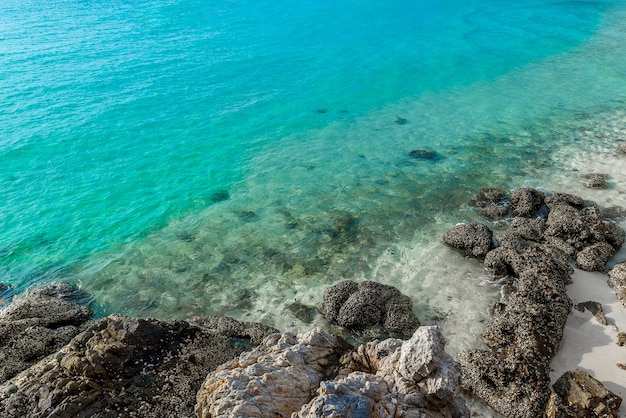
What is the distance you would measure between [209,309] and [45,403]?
219 inches

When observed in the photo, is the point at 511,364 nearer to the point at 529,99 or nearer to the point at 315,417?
the point at 315,417

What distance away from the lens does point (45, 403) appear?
7711 millimetres

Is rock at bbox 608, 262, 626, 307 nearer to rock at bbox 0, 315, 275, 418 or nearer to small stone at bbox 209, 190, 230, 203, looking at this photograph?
rock at bbox 0, 315, 275, 418

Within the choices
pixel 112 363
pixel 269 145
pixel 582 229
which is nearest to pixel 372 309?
pixel 112 363

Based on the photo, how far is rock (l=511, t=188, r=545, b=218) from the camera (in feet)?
53.0

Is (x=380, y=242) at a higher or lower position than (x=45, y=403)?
lower

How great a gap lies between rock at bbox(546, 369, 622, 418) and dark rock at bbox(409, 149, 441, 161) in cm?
1339

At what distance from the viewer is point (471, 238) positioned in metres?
14.6

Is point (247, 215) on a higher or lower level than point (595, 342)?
lower

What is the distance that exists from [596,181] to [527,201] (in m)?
3.89

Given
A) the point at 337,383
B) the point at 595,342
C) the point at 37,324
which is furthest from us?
the point at 37,324

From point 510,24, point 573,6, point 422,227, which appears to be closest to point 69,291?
point 422,227

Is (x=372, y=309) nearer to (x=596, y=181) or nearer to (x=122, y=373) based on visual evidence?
(x=122, y=373)

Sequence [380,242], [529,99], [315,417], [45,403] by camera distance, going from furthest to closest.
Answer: [529,99]
[380,242]
[45,403]
[315,417]
